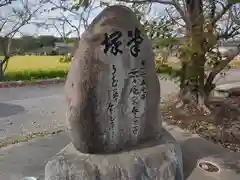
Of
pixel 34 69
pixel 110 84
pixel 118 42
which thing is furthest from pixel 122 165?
pixel 34 69

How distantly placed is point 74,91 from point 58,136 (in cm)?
337

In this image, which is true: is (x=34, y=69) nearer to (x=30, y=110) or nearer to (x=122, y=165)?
(x=30, y=110)

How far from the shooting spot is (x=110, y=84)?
10.2ft

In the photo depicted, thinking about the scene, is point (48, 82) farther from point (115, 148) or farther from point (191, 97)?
point (115, 148)

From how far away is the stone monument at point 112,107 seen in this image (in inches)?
119

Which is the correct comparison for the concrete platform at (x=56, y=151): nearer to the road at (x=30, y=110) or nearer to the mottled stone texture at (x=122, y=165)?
the road at (x=30, y=110)

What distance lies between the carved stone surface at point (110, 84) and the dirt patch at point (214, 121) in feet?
9.97

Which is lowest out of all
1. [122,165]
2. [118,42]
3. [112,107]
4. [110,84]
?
[122,165]

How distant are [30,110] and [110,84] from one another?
6494 mm

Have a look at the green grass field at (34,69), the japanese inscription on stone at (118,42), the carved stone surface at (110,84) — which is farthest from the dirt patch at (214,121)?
the green grass field at (34,69)

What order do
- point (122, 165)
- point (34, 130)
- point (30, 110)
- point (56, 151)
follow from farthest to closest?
point (30, 110), point (34, 130), point (56, 151), point (122, 165)

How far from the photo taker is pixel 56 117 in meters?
8.31

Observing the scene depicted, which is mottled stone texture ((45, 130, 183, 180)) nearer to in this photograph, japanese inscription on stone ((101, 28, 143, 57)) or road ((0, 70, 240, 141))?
japanese inscription on stone ((101, 28, 143, 57))

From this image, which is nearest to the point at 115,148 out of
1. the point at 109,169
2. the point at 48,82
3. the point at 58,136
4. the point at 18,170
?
the point at 109,169
